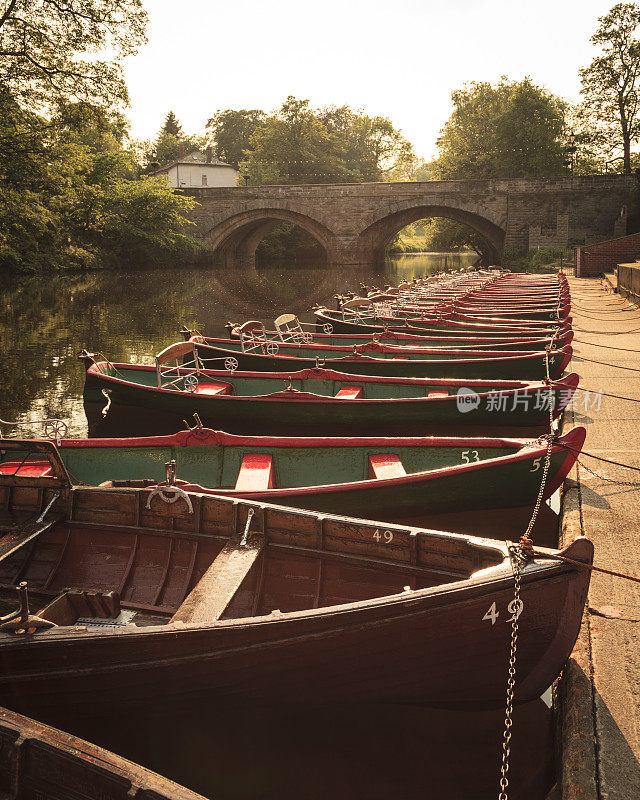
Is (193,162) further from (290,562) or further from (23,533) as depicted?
(290,562)

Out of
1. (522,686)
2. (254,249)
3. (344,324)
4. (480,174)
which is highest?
(480,174)

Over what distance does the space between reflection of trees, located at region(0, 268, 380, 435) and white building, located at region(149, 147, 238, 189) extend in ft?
95.8

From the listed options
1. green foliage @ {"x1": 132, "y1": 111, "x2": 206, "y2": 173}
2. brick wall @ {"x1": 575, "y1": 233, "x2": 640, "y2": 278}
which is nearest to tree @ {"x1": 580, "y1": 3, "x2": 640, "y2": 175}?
brick wall @ {"x1": 575, "y1": 233, "x2": 640, "y2": 278}

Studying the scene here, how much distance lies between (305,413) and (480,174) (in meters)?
44.0

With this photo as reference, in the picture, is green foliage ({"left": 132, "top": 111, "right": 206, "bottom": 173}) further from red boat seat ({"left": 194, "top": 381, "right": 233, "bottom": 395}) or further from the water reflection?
red boat seat ({"left": 194, "top": 381, "right": 233, "bottom": 395})

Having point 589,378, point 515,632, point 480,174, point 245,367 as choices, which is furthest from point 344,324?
point 480,174

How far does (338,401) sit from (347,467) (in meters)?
1.56

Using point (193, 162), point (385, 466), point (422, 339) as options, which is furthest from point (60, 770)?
point (193, 162)

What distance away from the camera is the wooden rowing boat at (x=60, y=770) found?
1935 millimetres

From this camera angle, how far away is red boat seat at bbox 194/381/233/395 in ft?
26.9

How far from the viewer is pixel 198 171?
6334 cm

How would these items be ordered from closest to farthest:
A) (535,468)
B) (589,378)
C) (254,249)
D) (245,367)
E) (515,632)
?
(515,632)
(535,468)
(589,378)
(245,367)
(254,249)

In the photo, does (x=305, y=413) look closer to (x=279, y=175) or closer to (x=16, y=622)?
(x=16, y=622)

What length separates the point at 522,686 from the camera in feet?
10.0
